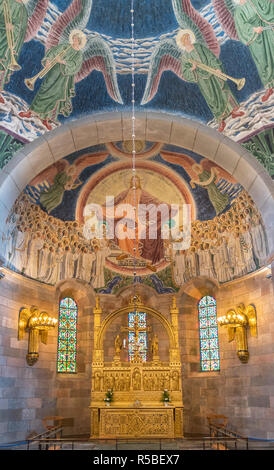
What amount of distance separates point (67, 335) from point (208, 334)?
541 centimetres

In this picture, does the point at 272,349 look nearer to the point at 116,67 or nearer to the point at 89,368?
the point at 89,368

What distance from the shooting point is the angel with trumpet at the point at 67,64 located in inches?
495

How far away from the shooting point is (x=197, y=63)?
43.6 feet

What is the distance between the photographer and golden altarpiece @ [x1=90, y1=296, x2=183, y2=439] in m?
13.5

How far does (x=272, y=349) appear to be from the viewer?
44.7 feet

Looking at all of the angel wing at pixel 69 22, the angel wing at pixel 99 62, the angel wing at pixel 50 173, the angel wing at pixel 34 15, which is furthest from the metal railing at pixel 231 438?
the angel wing at pixel 34 15

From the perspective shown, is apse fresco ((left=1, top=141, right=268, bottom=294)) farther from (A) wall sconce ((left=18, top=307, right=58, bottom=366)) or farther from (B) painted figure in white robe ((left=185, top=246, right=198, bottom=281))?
(A) wall sconce ((left=18, top=307, right=58, bottom=366))

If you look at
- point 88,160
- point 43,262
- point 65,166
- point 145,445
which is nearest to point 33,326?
point 43,262

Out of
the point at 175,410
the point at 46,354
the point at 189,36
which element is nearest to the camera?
the point at 189,36

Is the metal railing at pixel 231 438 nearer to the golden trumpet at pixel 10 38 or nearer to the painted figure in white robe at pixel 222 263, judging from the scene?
the painted figure in white robe at pixel 222 263

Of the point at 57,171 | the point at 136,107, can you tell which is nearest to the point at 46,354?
the point at 57,171

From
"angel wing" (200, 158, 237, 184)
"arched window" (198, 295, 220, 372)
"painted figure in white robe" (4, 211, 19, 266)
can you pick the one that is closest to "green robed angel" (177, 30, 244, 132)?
"angel wing" (200, 158, 237, 184)

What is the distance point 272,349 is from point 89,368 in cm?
683

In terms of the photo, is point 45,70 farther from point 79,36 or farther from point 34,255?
point 34,255
